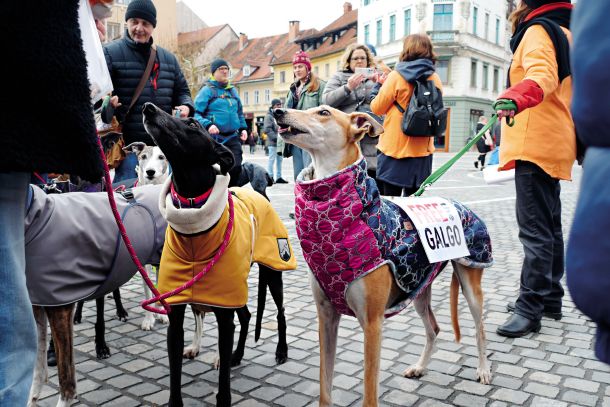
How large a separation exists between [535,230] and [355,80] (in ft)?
7.76

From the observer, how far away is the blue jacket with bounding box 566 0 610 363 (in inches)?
35.8

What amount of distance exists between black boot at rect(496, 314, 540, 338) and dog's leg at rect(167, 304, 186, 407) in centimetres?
243

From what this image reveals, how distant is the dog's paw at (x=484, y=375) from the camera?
125 inches

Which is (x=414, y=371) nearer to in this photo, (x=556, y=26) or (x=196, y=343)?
(x=196, y=343)

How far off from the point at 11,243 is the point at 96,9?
3.27 feet

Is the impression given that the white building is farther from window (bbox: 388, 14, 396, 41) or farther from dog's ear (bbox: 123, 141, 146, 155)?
dog's ear (bbox: 123, 141, 146, 155)

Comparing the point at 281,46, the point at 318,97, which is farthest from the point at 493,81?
the point at 318,97

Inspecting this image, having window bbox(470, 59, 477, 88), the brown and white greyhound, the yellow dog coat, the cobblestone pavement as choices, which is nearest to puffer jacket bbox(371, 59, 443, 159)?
the cobblestone pavement

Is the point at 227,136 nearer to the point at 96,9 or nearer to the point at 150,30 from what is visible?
the point at 150,30

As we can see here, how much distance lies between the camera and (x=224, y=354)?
2834mm

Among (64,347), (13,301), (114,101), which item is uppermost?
(114,101)

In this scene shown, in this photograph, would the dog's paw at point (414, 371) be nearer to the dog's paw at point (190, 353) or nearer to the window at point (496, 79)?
the dog's paw at point (190, 353)

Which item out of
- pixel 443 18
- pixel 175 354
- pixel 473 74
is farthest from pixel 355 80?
pixel 473 74

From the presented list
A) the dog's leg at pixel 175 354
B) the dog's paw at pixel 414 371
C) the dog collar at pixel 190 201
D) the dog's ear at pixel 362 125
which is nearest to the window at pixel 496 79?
the dog's paw at pixel 414 371
